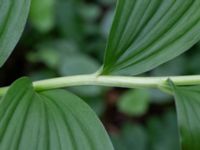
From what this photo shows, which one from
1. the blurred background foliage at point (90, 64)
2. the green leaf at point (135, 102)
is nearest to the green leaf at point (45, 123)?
the blurred background foliage at point (90, 64)

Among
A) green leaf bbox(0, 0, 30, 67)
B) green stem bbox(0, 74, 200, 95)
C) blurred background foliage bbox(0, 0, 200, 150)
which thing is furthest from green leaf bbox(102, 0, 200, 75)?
blurred background foliage bbox(0, 0, 200, 150)

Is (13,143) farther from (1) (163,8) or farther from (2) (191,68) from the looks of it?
(2) (191,68)

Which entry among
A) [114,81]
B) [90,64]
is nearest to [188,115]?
[114,81]

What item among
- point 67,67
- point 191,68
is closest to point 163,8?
point 67,67

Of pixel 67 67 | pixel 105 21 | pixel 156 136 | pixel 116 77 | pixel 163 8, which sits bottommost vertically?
pixel 156 136

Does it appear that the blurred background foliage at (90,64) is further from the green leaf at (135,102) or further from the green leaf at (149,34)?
the green leaf at (149,34)
